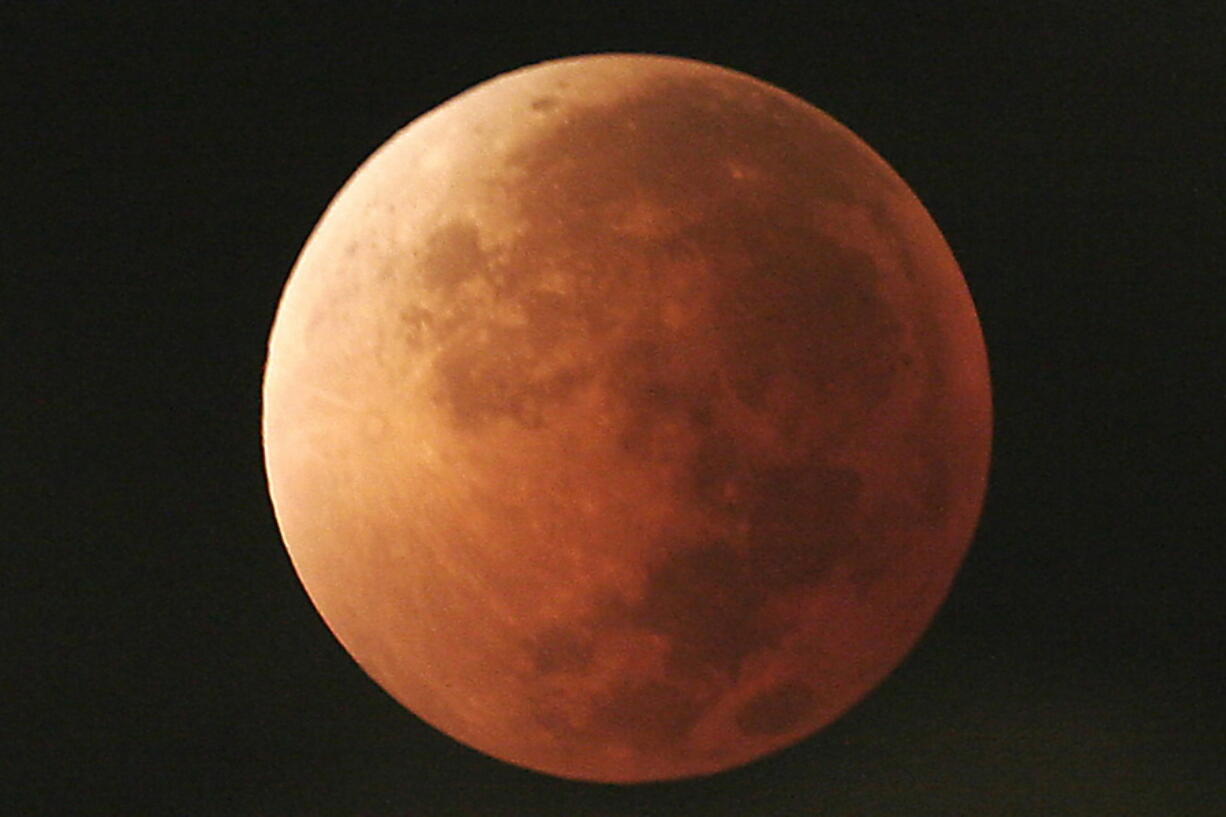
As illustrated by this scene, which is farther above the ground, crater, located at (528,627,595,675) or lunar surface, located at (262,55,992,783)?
lunar surface, located at (262,55,992,783)

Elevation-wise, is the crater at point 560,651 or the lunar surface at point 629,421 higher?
the lunar surface at point 629,421

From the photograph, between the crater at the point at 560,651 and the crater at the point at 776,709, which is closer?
the crater at the point at 560,651

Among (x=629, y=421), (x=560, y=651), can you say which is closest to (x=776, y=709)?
(x=560, y=651)

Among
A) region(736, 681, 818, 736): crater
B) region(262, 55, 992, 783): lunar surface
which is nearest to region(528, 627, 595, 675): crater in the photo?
region(262, 55, 992, 783): lunar surface

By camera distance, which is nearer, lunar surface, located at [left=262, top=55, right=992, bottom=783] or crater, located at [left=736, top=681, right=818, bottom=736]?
lunar surface, located at [left=262, top=55, right=992, bottom=783]

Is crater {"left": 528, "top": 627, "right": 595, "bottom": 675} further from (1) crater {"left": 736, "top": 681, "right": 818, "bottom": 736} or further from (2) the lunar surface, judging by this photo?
(1) crater {"left": 736, "top": 681, "right": 818, "bottom": 736}

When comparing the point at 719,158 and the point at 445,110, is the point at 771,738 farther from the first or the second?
the point at 445,110

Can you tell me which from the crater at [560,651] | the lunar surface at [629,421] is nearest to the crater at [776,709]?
the lunar surface at [629,421]

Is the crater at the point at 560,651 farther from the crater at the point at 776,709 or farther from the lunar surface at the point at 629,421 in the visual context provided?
the crater at the point at 776,709

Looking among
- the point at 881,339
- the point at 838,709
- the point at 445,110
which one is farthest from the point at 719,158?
the point at 838,709
